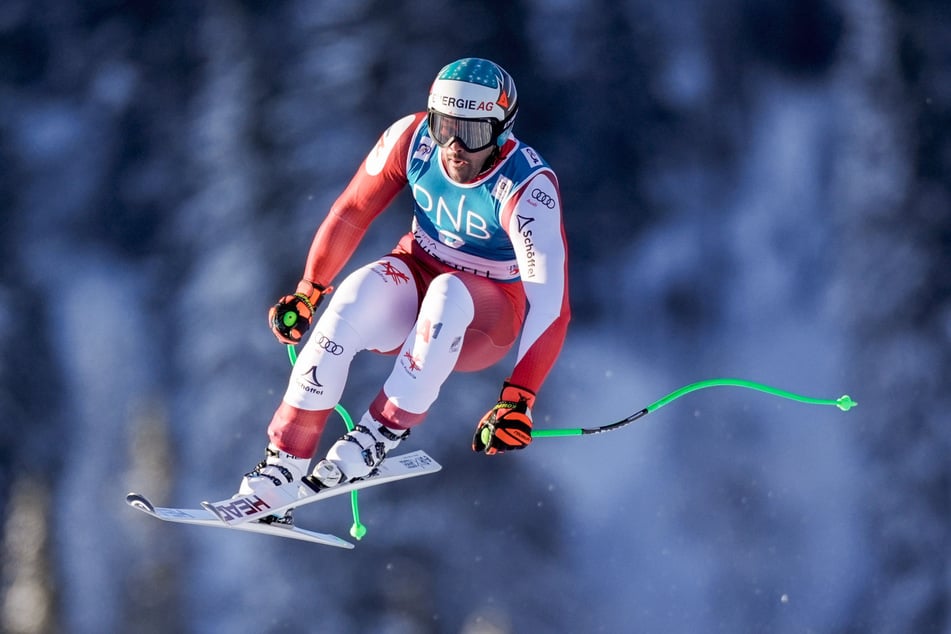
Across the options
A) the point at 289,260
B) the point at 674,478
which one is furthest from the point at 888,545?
the point at 289,260

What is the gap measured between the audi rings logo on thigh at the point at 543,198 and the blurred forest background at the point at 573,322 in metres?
6.08

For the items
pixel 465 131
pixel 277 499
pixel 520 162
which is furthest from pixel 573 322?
pixel 277 499

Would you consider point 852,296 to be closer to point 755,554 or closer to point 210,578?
point 755,554

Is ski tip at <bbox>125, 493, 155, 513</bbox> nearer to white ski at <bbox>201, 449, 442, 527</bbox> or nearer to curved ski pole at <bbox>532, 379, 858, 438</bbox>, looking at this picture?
white ski at <bbox>201, 449, 442, 527</bbox>

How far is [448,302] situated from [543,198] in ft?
2.19

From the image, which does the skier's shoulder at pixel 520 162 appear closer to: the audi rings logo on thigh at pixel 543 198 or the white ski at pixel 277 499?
the audi rings logo on thigh at pixel 543 198

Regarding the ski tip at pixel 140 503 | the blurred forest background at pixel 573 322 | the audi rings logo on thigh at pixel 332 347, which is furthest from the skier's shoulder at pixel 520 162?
the blurred forest background at pixel 573 322

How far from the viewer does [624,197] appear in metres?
12.5

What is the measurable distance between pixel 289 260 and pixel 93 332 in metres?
2.03

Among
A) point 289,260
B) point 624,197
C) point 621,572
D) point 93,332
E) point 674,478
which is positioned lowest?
point 621,572

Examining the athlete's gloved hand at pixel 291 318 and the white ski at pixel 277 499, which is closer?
the white ski at pixel 277 499

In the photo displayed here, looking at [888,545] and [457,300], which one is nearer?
[457,300]

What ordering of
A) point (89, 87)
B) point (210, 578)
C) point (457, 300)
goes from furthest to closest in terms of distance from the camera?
point (210, 578) → point (89, 87) → point (457, 300)

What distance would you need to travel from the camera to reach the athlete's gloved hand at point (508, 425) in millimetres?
5918
